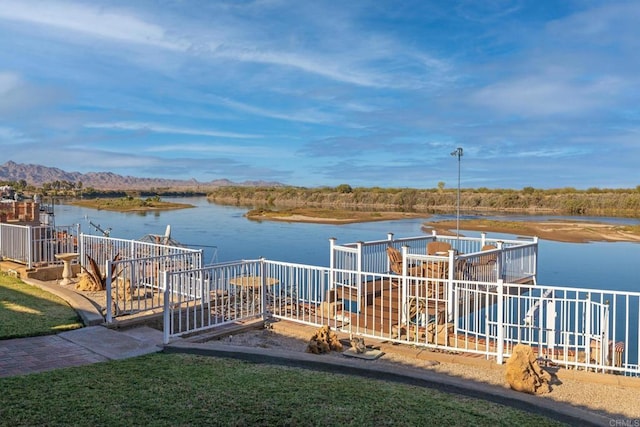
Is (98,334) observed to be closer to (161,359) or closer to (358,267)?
(161,359)

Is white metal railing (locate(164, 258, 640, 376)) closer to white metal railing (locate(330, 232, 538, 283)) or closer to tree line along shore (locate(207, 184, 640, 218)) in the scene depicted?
white metal railing (locate(330, 232, 538, 283))

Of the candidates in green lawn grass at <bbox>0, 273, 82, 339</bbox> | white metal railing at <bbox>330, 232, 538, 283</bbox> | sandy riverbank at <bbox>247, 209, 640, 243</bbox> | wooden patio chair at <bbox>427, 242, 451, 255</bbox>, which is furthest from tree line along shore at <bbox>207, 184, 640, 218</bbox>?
green lawn grass at <bbox>0, 273, 82, 339</bbox>

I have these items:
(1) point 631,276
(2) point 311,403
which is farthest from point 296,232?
(2) point 311,403

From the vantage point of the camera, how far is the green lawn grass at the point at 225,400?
150 inches

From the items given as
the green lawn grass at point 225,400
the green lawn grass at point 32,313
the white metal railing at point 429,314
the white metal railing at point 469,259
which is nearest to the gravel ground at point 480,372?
the white metal railing at point 429,314

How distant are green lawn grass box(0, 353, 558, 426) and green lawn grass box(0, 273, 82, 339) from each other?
2.04m

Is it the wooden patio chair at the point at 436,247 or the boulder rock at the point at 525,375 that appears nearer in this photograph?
the boulder rock at the point at 525,375

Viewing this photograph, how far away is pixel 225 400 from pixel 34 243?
32.0 ft

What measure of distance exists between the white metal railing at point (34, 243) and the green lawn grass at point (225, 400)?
309 inches

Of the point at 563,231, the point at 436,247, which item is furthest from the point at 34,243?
the point at 563,231

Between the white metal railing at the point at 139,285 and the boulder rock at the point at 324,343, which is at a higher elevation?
the white metal railing at the point at 139,285

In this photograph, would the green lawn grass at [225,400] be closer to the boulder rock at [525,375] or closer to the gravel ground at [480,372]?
the boulder rock at [525,375]

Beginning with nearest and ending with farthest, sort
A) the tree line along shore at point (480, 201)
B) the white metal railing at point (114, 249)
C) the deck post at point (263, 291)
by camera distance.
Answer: the deck post at point (263, 291) → the white metal railing at point (114, 249) → the tree line along shore at point (480, 201)

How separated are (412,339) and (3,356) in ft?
18.0
